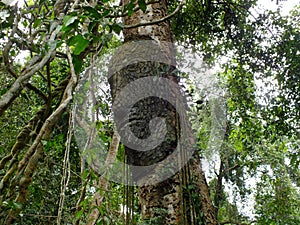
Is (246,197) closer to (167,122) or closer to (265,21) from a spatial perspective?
(265,21)

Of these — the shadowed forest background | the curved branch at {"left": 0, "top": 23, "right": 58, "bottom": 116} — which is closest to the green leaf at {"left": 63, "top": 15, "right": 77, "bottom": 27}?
the shadowed forest background

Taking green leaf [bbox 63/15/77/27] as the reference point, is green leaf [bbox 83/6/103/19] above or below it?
above

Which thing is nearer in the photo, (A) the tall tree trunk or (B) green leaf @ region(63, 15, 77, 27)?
(B) green leaf @ region(63, 15, 77, 27)

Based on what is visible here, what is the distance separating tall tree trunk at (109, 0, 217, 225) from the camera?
1.35m

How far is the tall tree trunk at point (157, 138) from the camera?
135cm

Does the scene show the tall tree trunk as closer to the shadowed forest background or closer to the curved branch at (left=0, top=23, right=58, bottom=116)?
the shadowed forest background

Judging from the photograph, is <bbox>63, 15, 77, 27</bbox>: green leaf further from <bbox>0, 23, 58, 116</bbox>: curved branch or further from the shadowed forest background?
<bbox>0, 23, 58, 116</bbox>: curved branch

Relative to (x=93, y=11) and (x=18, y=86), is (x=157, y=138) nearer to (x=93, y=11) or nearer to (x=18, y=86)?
(x=18, y=86)

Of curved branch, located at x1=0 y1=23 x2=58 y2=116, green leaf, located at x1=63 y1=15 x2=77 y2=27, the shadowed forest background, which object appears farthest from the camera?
the shadowed forest background

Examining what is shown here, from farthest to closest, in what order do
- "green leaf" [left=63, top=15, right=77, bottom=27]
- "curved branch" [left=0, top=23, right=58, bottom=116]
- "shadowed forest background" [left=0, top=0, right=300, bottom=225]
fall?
1. "shadowed forest background" [left=0, top=0, right=300, bottom=225]
2. "curved branch" [left=0, top=23, right=58, bottom=116]
3. "green leaf" [left=63, top=15, right=77, bottom=27]

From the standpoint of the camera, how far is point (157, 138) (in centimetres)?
144

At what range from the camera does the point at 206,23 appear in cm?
317

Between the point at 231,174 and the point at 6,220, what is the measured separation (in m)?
A: 4.18

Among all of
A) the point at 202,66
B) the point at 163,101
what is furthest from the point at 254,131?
the point at 163,101
